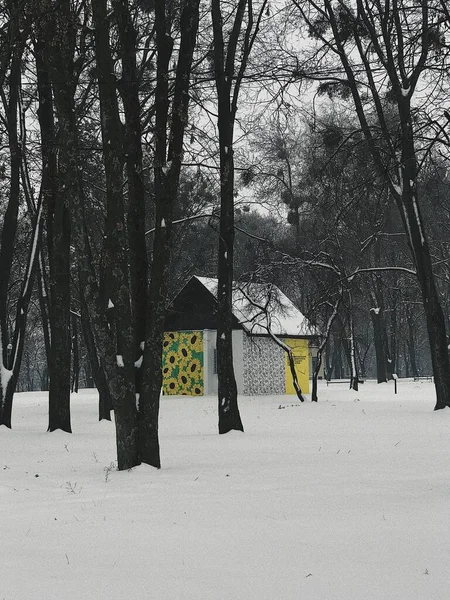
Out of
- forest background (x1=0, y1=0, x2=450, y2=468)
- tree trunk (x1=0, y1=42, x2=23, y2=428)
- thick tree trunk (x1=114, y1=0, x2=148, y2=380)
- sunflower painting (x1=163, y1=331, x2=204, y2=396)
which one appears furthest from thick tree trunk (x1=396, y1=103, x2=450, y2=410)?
sunflower painting (x1=163, y1=331, x2=204, y2=396)

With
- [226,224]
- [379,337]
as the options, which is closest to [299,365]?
[379,337]

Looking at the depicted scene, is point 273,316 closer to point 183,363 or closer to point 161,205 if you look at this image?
point 183,363

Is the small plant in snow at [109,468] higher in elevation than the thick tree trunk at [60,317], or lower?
lower

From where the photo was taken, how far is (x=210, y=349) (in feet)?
102

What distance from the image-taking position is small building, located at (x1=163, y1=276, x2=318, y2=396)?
30984 millimetres

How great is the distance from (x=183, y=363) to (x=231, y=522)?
25492 millimetres

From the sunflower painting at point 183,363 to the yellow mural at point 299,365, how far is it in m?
4.25

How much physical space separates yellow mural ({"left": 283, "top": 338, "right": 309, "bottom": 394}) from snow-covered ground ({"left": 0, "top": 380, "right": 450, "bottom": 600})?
20396 mm

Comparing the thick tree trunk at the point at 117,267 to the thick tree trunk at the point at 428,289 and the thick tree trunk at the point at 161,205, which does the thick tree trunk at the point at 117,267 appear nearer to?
the thick tree trunk at the point at 161,205

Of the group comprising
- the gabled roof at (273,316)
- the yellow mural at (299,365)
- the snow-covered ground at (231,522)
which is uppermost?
the gabled roof at (273,316)

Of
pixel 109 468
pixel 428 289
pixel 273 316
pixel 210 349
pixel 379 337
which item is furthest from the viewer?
pixel 379 337

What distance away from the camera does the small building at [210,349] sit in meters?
31.0

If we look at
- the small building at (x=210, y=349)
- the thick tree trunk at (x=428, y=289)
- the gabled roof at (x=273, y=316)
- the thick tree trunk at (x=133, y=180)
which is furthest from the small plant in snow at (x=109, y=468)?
the small building at (x=210, y=349)

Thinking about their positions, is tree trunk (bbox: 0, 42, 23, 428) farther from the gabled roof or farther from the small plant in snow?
the gabled roof
